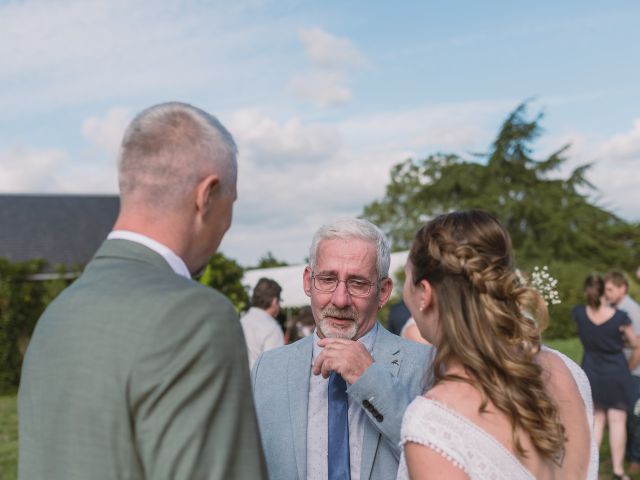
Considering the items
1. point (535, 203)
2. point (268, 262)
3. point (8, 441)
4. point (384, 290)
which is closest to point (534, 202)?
point (535, 203)

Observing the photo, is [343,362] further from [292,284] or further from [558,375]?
[292,284]

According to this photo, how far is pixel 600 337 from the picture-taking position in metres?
8.31

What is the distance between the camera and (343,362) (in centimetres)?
236

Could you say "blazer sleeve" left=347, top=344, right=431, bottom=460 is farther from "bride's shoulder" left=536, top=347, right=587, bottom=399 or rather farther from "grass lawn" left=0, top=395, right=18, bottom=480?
"grass lawn" left=0, top=395, right=18, bottom=480

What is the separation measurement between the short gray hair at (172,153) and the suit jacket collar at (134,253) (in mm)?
98

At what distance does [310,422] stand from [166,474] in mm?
1333

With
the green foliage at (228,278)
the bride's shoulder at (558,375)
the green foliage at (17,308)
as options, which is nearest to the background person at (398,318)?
the bride's shoulder at (558,375)

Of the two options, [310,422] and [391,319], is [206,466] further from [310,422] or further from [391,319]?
[391,319]

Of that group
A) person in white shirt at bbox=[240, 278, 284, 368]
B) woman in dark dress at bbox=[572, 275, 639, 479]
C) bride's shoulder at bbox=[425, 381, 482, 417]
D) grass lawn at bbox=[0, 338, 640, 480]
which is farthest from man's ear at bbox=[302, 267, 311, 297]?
woman in dark dress at bbox=[572, 275, 639, 479]

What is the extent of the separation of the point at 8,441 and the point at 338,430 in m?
11.1

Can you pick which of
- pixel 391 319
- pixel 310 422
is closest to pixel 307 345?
pixel 310 422

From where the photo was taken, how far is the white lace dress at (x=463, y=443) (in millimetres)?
1917

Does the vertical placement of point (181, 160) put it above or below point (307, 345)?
above

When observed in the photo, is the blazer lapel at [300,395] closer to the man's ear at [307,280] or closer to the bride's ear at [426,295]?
the man's ear at [307,280]
